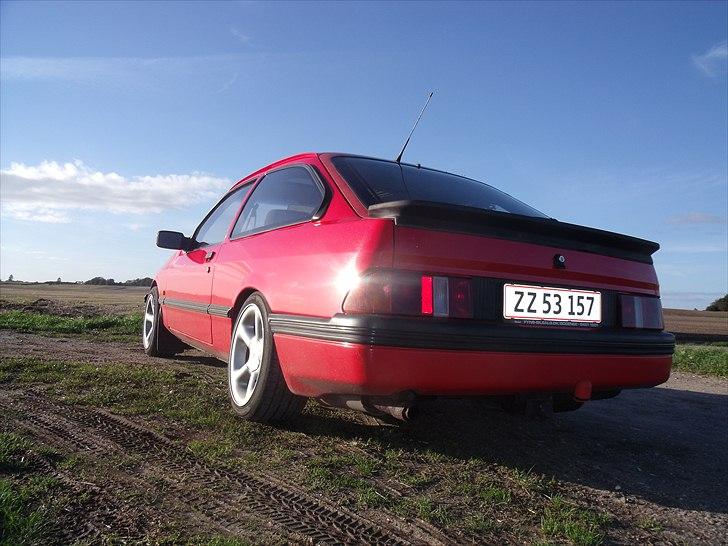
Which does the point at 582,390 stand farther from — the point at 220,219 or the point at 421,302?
the point at 220,219

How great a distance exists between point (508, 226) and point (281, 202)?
1533 mm

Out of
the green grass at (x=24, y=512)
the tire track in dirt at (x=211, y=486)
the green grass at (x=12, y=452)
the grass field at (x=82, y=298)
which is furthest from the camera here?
the grass field at (x=82, y=298)

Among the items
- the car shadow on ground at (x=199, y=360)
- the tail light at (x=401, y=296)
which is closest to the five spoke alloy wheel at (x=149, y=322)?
the car shadow on ground at (x=199, y=360)

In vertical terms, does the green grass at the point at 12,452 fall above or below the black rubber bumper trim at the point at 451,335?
below

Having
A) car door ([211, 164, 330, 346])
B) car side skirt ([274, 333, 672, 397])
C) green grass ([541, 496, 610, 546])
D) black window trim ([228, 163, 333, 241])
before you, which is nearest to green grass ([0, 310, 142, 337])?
car door ([211, 164, 330, 346])

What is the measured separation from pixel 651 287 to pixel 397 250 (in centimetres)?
161

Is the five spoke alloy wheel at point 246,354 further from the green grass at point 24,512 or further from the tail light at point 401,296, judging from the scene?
the green grass at point 24,512

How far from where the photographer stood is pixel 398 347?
2.32m

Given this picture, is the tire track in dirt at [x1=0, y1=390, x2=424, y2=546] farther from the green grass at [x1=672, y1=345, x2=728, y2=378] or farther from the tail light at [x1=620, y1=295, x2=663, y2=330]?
the green grass at [x1=672, y1=345, x2=728, y2=378]

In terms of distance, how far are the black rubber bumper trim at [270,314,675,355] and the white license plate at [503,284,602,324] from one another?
0.06m

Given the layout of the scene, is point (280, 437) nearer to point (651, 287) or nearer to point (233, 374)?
point (233, 374)

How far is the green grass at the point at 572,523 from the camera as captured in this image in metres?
1.99

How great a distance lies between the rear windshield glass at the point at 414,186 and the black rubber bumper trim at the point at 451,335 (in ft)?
2.05

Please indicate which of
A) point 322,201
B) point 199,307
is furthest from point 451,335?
point 199,307
